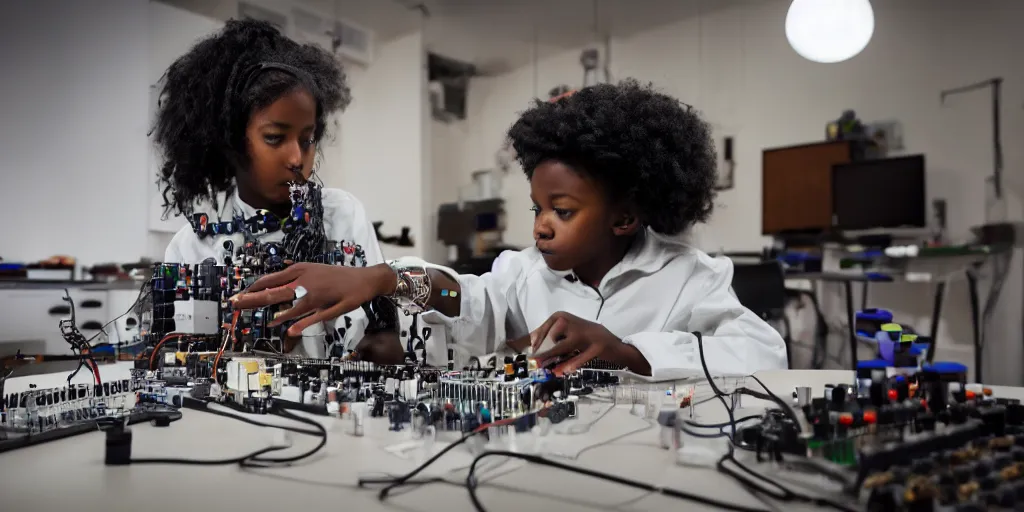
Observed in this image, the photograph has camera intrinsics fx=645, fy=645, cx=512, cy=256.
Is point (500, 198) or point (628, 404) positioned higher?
point (500, 198)

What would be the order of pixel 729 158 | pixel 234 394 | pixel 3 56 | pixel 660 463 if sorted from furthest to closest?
pixel 729 158, pixel 3 56, pixel 234 394, pixel 660 463

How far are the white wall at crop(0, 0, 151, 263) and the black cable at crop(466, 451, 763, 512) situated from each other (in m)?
1.08

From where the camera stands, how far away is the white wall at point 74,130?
122 centimetres

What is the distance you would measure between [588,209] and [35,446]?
0.91 m

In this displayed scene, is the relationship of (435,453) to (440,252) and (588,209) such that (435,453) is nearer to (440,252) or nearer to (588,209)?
(588,209)

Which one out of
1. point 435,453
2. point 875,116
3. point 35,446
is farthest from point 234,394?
point 875,116

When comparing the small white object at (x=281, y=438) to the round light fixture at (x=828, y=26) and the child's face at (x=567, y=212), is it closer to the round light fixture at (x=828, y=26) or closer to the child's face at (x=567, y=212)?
the child's face at (x=567, y=212)

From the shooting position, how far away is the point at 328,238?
1163mm

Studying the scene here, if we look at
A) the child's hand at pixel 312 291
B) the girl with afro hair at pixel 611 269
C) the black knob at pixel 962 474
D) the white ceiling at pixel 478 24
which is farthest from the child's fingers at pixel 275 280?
the white ceiling at pixel 478 24

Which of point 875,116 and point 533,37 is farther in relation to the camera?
point 875,116

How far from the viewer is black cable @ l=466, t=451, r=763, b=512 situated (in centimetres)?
47

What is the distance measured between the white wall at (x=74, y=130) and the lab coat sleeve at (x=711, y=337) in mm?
1054

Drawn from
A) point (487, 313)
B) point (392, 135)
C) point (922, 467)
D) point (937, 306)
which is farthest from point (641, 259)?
point (937, 306)

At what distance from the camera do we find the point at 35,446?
63 centimetres
